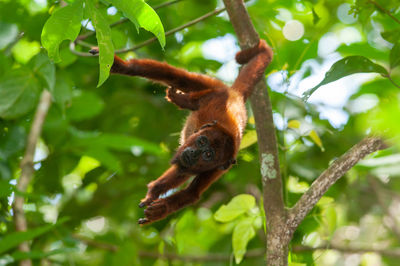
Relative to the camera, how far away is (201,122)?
401 cm

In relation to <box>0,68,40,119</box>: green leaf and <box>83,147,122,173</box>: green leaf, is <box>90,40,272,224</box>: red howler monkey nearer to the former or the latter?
<box>83,147,122,173</box>: green leaf

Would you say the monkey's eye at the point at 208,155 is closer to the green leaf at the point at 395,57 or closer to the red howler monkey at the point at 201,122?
the red howler monkey at the point at 201,122

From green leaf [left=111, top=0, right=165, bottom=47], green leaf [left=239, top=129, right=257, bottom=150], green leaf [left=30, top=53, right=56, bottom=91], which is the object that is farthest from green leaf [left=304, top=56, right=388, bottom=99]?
green leaf [left=30, top=53, right=56, bottom=91]

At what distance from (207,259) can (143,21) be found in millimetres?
3637

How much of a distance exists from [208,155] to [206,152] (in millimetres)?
29

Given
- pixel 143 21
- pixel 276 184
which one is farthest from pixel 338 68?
pixel 143 21

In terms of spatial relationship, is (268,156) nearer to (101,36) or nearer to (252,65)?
(252,65)

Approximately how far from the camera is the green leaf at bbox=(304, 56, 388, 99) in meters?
2.71

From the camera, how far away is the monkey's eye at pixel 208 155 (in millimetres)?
3717

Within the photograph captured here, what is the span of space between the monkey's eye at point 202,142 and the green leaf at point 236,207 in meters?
0.53

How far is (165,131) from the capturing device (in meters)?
5.39

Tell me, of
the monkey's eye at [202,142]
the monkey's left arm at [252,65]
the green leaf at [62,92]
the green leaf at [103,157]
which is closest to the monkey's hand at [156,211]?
the monkey's eye at [202,142]

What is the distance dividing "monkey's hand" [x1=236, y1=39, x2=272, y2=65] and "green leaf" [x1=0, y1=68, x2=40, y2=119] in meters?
1.67

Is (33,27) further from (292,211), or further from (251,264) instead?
(251,264)
